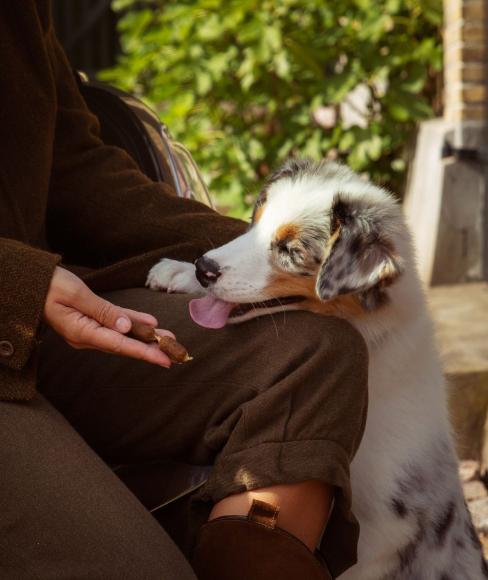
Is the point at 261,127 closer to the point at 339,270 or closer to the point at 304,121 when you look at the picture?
the point at 304,121

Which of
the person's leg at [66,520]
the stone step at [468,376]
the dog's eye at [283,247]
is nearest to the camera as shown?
the person's leg at [66,520]

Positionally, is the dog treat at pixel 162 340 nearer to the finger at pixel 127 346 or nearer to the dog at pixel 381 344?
the finger at pixel 127 346

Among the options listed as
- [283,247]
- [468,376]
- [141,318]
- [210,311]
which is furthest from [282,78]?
[141,318]

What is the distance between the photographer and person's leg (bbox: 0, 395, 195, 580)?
1.78 metres

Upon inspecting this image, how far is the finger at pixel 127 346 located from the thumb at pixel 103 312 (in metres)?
0.02

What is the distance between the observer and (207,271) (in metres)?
2.24

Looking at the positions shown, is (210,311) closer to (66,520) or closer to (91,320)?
(91,320)

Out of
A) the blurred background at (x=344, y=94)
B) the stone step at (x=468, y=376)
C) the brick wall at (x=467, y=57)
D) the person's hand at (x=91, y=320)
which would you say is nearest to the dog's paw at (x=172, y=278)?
the person's hand at (x=91, y=320)

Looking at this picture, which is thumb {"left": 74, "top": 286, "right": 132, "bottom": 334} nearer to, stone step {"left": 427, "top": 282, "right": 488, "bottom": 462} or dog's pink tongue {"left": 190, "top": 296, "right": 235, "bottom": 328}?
dog's pink tongue {"left": 190, "top": 296, "right": 235, "bottom": 328}

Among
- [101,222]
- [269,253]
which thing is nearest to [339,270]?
[269,253]

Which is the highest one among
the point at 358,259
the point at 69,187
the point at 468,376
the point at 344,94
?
the point at 344,94

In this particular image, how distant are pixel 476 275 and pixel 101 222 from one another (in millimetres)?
4816

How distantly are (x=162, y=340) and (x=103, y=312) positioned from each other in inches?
5.0

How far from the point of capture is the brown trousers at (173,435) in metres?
1.80
